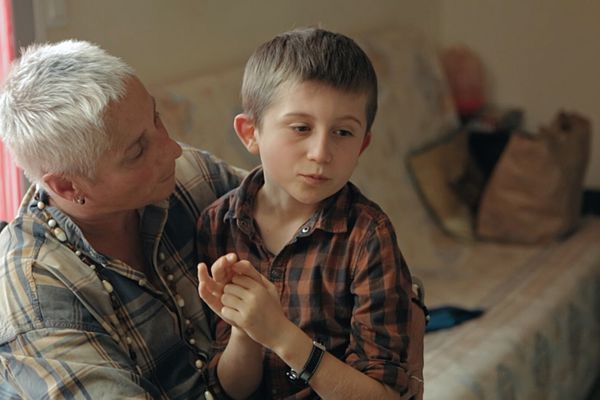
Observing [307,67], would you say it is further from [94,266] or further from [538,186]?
[538,186]

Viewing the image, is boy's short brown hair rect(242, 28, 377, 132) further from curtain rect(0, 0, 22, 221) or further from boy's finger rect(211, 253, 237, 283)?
curtain rect(0, 0, 22, 221)

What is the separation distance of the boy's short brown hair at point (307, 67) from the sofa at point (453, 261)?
985 mm

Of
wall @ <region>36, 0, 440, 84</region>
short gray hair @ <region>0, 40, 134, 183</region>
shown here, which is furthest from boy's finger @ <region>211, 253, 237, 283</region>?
wall @ <region>36, 0, 440, 84</region>

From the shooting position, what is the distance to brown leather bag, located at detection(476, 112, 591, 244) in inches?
126

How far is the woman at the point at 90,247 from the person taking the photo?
49.6 inches

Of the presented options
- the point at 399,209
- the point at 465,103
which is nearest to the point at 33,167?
the point at 399,209

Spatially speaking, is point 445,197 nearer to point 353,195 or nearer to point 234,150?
point 234,150

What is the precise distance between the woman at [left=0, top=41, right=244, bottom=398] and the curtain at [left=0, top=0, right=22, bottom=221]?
2.33 feet

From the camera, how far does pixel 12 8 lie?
6.85 feet

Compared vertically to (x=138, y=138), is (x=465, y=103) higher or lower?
lower

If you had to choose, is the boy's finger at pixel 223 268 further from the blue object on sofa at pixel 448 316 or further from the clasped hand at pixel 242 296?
the blue object on sofa at pixel 448 316

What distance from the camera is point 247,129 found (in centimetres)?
150

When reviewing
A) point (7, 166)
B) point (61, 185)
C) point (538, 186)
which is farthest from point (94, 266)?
point (538, 186)

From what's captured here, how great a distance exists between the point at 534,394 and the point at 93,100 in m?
1.72
